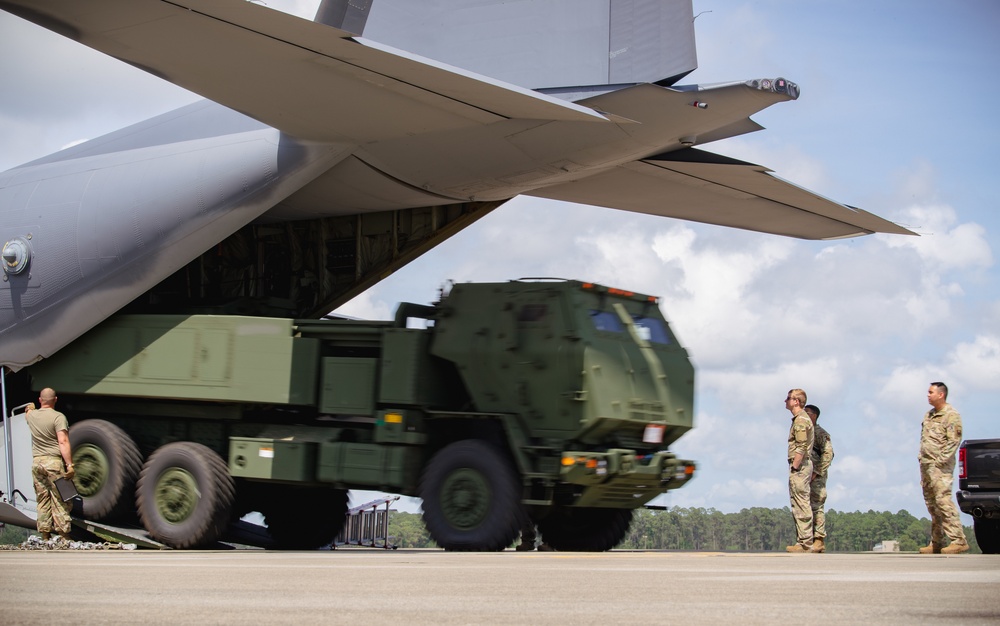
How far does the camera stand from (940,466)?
430 inches

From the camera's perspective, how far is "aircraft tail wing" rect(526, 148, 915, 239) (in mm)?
12797

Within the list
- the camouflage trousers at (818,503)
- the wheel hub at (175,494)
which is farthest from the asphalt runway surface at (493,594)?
the camouflage trousers at (818,503)

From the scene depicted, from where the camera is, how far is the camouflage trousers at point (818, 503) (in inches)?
459

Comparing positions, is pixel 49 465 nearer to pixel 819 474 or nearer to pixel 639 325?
pixel 639 325

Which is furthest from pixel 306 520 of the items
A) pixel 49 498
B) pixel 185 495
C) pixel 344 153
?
pixel 344 153

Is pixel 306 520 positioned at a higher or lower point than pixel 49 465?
lower

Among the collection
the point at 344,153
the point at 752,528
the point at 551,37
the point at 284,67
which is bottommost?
the point at 752,528

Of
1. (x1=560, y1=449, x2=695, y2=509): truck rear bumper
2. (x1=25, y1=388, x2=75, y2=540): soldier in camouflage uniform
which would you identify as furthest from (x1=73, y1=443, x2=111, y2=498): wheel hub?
(x1=560, y1=449, x2=695, y2=509): truck rear bumper

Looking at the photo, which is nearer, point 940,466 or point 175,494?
point 940,466

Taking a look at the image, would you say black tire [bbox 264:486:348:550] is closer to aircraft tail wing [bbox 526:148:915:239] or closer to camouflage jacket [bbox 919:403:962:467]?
aircraft tail wing [bbox 526:148:915:239]

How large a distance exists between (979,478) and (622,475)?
4.08 meters

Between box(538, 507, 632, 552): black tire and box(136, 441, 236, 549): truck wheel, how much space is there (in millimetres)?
3372

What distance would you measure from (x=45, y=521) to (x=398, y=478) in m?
3.93

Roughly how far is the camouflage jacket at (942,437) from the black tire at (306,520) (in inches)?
258
